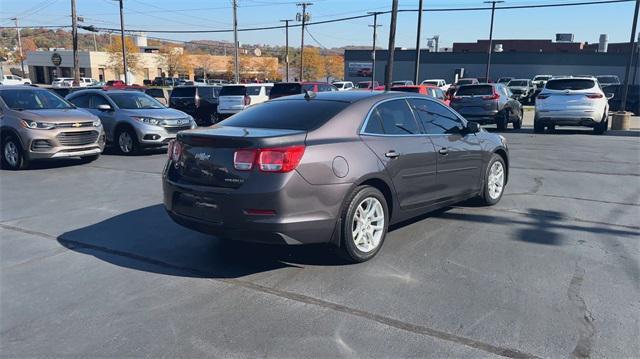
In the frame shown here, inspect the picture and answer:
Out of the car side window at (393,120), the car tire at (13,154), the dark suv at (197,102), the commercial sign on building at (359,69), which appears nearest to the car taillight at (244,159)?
the car side window at (393,120)

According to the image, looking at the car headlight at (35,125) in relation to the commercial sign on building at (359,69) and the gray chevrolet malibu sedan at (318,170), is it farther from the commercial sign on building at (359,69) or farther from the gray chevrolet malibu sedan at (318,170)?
the commercial sign on building at (359,69)

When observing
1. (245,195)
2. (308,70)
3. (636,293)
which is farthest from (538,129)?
(308,70)

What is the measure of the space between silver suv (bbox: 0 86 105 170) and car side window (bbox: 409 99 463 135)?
7.73 m

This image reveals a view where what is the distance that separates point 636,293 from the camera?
413cm

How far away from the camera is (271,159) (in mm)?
4250

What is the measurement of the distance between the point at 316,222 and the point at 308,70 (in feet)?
284

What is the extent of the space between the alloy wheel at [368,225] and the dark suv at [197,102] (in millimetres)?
17337

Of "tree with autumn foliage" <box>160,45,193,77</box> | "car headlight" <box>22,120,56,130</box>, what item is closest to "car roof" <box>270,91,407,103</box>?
"car headlight" <box>22,120,56,130</box>

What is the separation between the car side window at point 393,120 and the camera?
5.13 m

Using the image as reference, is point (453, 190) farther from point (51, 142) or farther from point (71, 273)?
point (51, 142)

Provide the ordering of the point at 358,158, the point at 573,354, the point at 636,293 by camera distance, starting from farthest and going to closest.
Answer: the point at 358,158 < the point at 636,293 < the point at 573,354

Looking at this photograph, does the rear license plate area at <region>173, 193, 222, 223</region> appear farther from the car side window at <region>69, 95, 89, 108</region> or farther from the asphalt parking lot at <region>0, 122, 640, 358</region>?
the car side window at <region>69, 95, 89, 108</region>

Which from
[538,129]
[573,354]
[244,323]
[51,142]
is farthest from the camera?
[538,129]

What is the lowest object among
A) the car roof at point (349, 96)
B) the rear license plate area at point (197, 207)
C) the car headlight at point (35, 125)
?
the rear license plate area at point (197, 207)
